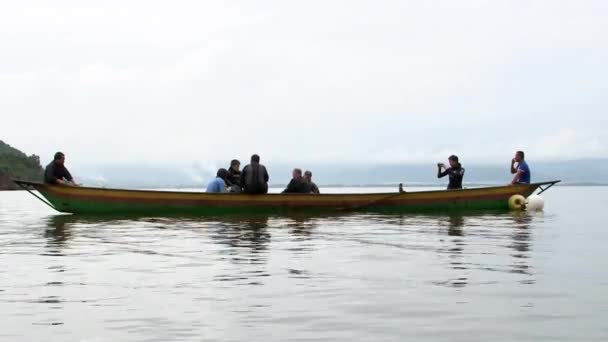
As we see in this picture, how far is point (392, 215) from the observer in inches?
1145

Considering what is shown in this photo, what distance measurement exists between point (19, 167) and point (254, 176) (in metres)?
163

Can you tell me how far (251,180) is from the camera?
28.5m

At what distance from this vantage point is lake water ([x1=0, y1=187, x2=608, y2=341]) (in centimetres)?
802

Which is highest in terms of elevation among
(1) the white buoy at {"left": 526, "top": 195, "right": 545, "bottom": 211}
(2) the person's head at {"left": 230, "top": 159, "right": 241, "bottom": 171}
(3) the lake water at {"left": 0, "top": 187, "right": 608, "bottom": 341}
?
(2) the person's head at {"left": 230, "top": 159, "right": 241, "bottom": 171}

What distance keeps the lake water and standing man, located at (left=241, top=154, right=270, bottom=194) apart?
8359 mm

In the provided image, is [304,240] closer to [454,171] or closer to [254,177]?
[254,177]

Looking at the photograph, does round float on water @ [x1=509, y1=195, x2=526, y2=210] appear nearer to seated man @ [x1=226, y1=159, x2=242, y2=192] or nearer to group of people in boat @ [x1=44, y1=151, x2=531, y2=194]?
group of people in boat @ [x1=44, y1=151, x2=531, y2=194]

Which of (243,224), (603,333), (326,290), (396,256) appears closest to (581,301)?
(603,333)

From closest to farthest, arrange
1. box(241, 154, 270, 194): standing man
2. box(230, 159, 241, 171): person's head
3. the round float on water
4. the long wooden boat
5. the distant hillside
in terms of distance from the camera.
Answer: box(241, 154, 270, 194): standing man, the long wooden boat, box(230, 159, 241, 171): person's head, the round float on water, the distant hillside

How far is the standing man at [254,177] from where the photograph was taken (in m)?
28.3

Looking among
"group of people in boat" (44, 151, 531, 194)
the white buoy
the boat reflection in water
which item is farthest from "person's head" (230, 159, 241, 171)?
the white buoy

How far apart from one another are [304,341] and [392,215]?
21.8 m

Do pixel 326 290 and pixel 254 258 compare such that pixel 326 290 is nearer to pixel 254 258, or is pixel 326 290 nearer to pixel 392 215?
pixel 254 258

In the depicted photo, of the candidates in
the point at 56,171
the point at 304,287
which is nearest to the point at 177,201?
the point at 56,171
